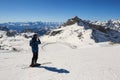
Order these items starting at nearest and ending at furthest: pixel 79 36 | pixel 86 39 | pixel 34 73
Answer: pixel 34 73
pixel 86 39
pixel 79 36

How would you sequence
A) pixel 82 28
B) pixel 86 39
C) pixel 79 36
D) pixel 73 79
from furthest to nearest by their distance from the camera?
pixel 82 28 < pixel 79 36 < pixel 86 39 < pixel 73 79

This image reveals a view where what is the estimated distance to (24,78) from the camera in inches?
509

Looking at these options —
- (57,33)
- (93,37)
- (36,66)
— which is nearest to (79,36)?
(93,37)

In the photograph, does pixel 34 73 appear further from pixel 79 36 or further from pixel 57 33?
pixel 57 33

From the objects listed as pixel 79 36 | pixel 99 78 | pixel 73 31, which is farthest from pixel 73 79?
pixel 73 31

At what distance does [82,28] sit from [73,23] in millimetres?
22999

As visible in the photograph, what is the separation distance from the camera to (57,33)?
13575 centimetres

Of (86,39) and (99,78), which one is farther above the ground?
(99,78)

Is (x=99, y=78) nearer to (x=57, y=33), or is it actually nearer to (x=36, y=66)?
(x=36, y=66)

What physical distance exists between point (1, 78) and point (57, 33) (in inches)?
4836

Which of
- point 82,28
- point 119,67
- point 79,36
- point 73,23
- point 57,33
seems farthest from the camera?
point 73,23

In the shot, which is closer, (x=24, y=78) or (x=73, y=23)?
(x=24, y=78)

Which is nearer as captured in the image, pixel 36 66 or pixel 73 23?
→ pixel 36 66

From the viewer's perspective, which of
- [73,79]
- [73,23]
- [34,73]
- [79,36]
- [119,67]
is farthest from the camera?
[73,23]
